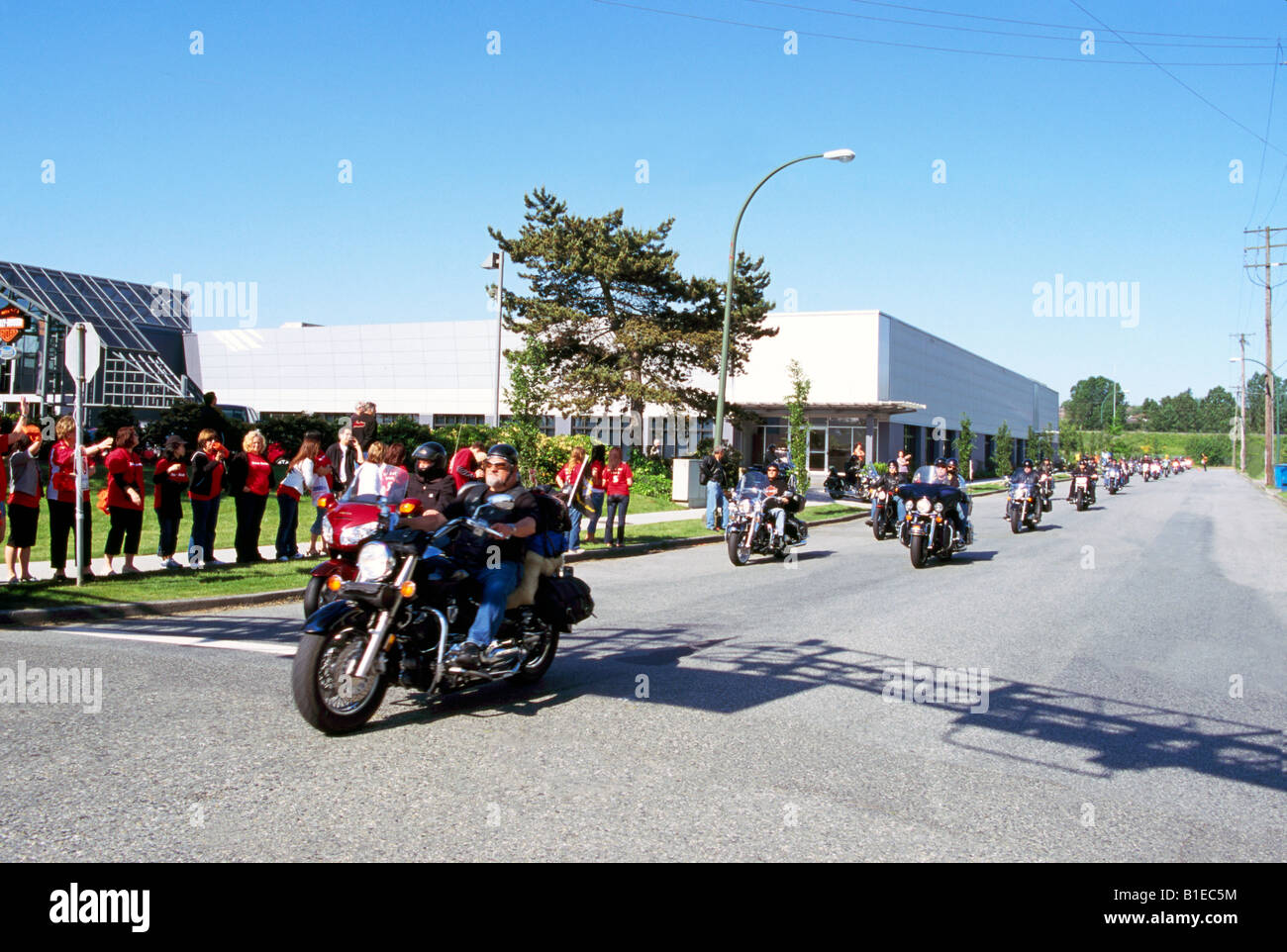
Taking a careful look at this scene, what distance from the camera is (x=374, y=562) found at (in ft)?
18.9

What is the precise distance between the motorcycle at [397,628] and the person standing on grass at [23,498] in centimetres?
688

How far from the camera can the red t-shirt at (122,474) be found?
11953mm

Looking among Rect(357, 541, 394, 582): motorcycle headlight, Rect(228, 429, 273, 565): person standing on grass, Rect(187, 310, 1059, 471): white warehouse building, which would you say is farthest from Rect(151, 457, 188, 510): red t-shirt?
Rect(187, 310, 1059, 471): white warehouse building

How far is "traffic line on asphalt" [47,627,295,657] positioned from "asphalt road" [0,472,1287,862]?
6 centimetres

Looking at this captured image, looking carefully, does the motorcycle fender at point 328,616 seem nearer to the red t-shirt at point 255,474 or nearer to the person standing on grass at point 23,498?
the person standing on grass at point 23,498

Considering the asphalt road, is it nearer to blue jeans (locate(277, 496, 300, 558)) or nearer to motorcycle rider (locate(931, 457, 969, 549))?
blue jeans (locate(277, 496, 300, 558))

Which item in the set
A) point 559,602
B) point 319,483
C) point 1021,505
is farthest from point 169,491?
point 1021,505

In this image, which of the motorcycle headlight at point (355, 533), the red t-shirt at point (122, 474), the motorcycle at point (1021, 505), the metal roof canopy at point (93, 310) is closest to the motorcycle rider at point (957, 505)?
the motorcycle at point (1021, 505)

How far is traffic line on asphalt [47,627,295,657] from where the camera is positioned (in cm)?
809

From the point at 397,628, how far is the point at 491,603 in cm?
74
